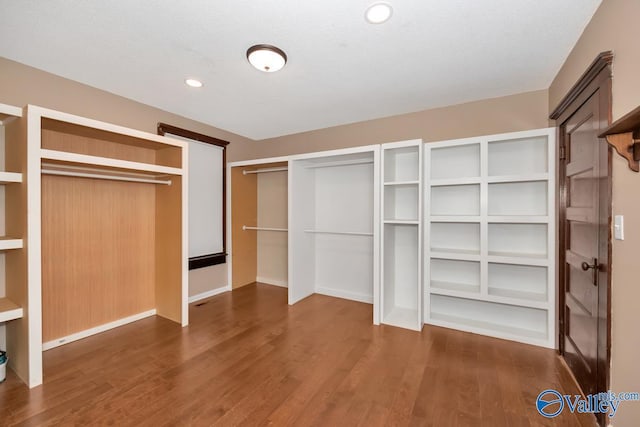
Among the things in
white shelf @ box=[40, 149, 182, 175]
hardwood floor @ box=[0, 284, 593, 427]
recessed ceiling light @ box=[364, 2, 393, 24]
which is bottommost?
hardwood floor @ box=[0, 284, 593, 427]

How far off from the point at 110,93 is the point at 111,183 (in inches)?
38.1

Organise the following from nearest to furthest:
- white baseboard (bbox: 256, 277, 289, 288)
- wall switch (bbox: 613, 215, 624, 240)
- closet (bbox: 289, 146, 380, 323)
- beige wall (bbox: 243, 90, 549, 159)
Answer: wall switch (bbox: 613, 215, 624, 240) → beige wall (bbox: 243, 90, 549, 159) → closet (bbox: 289, 146, 380, 323) → white baseboard (bbox: 256, 277, 289, 288)

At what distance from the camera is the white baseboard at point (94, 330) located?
251 centimetres

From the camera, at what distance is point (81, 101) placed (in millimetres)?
2678

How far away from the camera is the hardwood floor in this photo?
5.60ft

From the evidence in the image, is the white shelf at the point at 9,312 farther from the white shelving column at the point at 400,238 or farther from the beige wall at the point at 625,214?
the beige wall at the point at 625,214

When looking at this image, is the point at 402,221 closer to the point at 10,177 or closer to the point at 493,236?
the point at 493,236

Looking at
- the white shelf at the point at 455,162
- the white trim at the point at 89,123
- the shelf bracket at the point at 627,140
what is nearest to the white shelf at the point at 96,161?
the white trim at the point at 89,123

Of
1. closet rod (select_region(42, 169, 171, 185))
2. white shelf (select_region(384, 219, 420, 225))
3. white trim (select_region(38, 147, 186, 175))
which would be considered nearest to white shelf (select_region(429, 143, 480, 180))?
white shelf (select_region(384, 219, 420, 225))

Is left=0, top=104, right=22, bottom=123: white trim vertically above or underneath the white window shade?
above

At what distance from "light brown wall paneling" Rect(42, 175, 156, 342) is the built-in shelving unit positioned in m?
0.24

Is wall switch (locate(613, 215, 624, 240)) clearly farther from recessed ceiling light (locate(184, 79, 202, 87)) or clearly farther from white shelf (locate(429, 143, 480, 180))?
recessed ceiling light (locate(184, 79, 202, 87))

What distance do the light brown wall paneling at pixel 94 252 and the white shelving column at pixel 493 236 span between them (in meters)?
3.34

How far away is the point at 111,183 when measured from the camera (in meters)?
2.92
